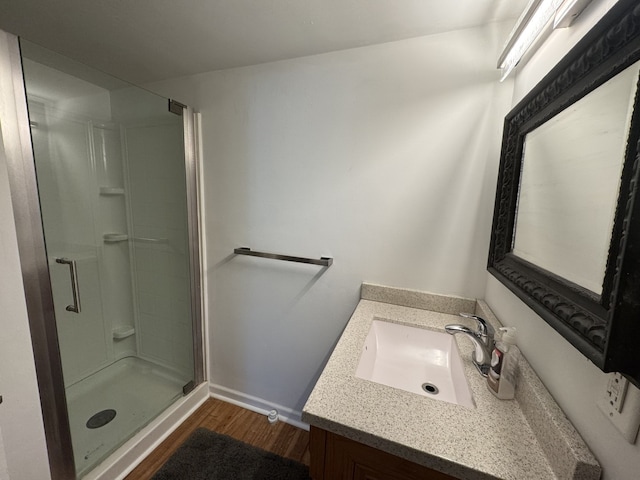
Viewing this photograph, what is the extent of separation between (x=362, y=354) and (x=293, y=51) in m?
1.42

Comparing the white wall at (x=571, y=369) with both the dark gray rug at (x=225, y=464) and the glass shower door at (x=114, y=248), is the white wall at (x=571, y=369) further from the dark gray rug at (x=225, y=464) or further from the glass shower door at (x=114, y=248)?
the glass shower door at (x=114, y=248)

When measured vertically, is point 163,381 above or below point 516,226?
below

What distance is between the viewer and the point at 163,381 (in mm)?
1688

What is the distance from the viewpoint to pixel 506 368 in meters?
0.69

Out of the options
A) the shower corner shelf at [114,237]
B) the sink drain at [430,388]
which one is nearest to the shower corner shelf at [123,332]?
the shower corner shelf at [114,237]

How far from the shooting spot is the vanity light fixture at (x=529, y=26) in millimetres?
650

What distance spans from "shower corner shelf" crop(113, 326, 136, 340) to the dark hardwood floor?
2.50ft

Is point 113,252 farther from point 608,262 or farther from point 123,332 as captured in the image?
point 608,262

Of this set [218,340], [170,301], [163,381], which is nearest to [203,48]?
[170,301]

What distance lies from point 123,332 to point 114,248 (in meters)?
0.62

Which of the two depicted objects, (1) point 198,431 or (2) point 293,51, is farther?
(1) point 198,431

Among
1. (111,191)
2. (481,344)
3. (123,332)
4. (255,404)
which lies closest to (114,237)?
(111,191)

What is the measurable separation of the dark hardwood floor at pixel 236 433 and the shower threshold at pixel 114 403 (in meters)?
0.17

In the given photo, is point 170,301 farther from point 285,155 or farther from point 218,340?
point 285,155
